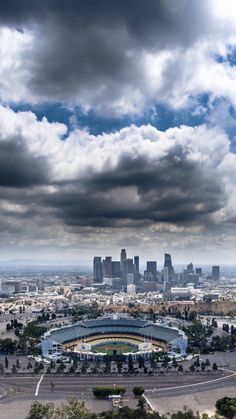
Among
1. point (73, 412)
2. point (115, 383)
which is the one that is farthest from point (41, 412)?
point (115, 383)

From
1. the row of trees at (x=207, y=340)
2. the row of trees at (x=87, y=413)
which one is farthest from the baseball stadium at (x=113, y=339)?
the row of trees at (x=87, y=413)

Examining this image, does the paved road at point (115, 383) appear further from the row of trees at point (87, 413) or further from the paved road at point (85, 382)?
the row of trees at point (87, 413)

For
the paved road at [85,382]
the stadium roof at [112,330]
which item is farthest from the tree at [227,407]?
the stadium roof at [112,330]

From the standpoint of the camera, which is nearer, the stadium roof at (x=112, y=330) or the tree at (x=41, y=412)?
the tree at (x=41, y=412)

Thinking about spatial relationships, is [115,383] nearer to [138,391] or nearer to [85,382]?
[85,382]

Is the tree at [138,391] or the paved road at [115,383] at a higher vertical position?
the tree at [138,391]

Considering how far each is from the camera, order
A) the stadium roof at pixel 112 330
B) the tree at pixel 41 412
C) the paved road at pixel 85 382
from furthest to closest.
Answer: the stadium roof at pixel 112 330 < the paved road at pixel 85 382 < the tree at pixel 41 412

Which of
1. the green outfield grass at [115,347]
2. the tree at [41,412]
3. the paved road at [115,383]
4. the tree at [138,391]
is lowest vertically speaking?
the green outfield grass at [115,347]

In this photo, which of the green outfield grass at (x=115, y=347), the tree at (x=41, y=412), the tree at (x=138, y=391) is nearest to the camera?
the tree at (x=41, y=412)

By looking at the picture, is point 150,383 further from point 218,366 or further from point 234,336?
point 234,336

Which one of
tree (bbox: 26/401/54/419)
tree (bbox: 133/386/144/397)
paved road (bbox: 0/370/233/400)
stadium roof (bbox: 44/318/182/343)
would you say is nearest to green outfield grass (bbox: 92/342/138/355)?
stadium roof (bbox: 44/318/182/343)
